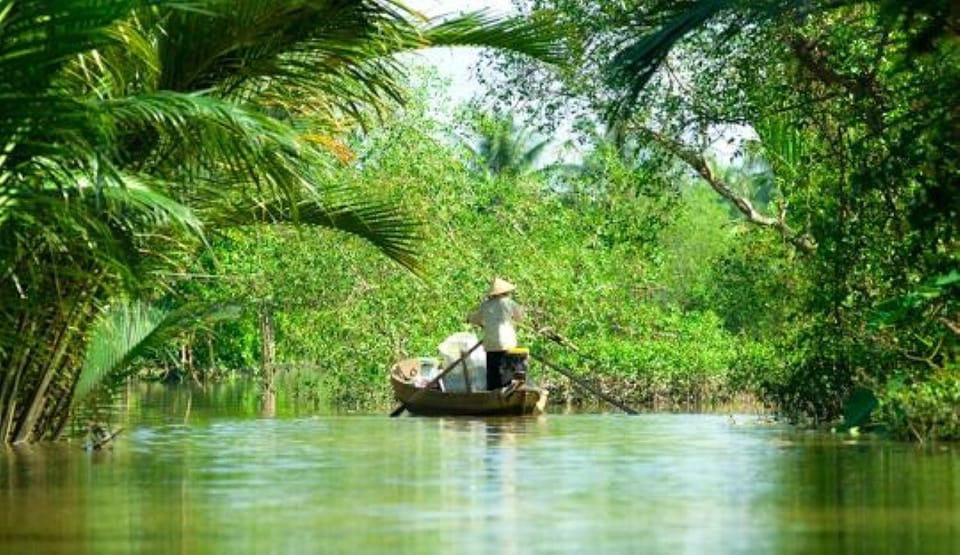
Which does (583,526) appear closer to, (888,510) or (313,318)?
(888,510)

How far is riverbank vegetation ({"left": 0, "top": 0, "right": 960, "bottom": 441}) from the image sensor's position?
1455 cm

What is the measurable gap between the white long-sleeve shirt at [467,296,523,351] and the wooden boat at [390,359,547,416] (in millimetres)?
682

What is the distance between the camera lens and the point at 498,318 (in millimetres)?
29656

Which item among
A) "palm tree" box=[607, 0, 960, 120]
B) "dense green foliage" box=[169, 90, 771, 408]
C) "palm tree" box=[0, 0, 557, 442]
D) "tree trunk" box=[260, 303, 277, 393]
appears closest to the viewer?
"palm tree" box=[607, 0, 960, 120]

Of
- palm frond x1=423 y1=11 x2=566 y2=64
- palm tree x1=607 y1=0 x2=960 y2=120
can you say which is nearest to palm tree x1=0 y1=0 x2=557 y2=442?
palm frond x1=423 y1=11 x2=566 y2=64

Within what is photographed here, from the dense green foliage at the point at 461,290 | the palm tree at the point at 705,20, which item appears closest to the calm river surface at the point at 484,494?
the palm tree at the point at 705,20

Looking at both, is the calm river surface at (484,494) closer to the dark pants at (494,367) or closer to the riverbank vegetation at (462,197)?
the riverbank vegetation at (462,197)

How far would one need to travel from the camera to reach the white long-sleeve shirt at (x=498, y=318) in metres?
29.6

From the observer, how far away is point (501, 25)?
18078 millimetres

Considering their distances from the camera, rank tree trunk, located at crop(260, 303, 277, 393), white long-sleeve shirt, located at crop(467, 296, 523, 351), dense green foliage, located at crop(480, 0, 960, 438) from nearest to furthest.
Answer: dense green foliage, located at crop(480, 0, 960, 438) → white long-sleeve shirt, located at crop(467, 296, 523, 351) → tree trunk, located at crop(260, 303, 277, 393)

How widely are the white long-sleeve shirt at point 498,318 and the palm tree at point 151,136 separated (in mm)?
8832

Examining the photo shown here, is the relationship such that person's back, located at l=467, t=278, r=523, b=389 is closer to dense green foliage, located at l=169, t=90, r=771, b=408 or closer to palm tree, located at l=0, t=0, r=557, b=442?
dense green foliage, located at l=169, t=90, r=771, b=408

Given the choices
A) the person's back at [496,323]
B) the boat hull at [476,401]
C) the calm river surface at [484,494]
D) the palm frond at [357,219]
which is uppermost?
the palm frond at [357,219]

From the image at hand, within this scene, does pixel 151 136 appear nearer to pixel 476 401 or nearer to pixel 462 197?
pixel 476 401
